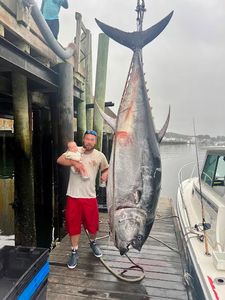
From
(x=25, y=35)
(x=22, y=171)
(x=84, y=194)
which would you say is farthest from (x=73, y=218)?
A: (x=25, y=35)

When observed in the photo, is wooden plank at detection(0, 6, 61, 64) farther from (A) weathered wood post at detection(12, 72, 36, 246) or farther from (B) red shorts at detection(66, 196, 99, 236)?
(B) red shorts at detection(66, 196, 99, 236)

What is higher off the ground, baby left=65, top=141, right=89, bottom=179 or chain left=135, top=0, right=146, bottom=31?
chain left=135, top=0, right=146, bottom=31

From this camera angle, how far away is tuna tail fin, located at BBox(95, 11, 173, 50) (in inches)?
110

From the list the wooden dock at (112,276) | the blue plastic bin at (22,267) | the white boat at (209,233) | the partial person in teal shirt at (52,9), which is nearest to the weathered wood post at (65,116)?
the partial person in teal shirt at (52,9)

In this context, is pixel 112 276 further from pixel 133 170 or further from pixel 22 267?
pixel 133 170

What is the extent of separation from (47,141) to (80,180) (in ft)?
14.9

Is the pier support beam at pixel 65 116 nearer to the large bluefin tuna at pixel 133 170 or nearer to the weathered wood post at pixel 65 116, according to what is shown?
the weathered wood post at pixel 65 116

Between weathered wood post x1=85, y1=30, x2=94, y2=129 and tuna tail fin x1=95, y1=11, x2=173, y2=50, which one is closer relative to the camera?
tuna tail fin x1=95, y1=11, x2=173, y2=50

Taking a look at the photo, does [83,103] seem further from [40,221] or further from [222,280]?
[222,280]

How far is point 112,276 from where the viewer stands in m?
3.79

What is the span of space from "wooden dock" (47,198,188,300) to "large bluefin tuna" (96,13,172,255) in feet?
3.34

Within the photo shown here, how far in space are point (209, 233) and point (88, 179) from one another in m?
1.56

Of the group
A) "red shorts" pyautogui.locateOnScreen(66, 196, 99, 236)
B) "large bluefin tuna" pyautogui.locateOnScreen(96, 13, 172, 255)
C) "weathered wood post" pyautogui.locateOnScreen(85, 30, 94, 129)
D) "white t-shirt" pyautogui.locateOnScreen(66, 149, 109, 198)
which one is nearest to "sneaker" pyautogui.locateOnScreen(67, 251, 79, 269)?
"red shorts" pyautogui.locateOnScreen(66, 196, 99, 236)

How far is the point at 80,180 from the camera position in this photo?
393 centimetres
